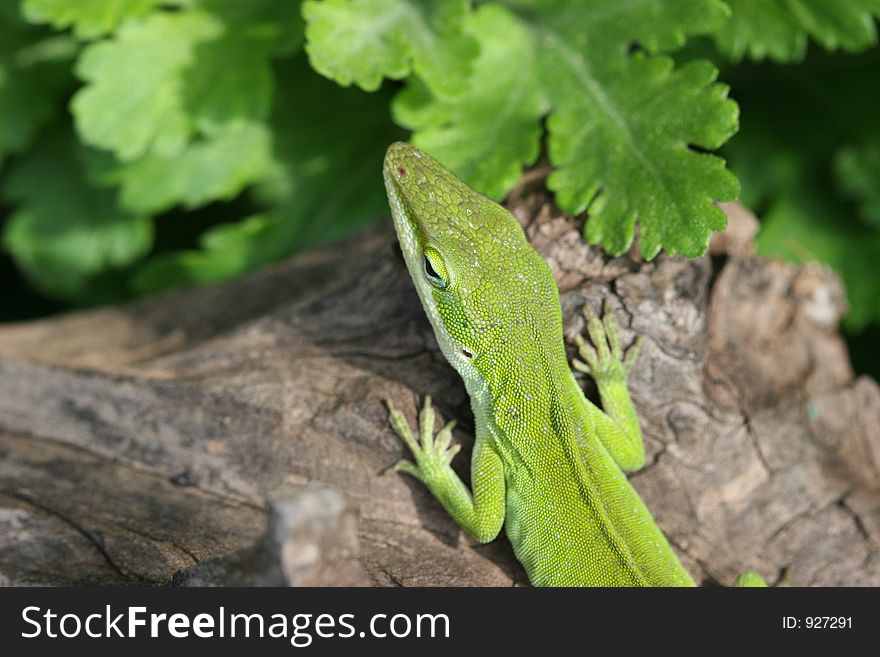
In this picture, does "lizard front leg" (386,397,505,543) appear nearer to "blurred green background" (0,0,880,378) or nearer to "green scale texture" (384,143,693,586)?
"green scale texture" (384,143,693,586)

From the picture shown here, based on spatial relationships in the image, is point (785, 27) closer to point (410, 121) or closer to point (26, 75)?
point (410, 121)

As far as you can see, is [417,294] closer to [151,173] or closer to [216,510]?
[216,510]

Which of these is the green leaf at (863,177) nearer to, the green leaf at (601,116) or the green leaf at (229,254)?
the green leaf at (601,116)

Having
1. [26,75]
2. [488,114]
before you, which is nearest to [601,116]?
[488,114]
